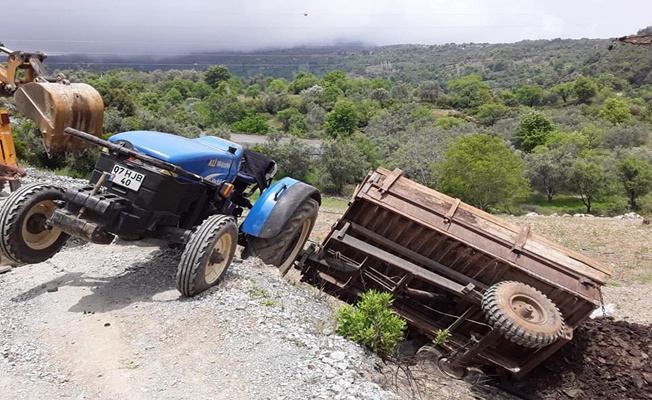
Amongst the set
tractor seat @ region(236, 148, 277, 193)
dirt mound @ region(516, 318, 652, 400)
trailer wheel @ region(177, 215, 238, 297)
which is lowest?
dirt mound @ region(516, 318, 652, 400)

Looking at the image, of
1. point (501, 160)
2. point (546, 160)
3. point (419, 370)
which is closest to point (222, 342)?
point (419, 370)

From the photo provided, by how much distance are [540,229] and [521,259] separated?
11.3 metres

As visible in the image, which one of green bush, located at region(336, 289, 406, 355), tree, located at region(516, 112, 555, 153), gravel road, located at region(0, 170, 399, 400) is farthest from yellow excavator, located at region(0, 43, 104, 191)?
tree, located at region(516, 112, 555, 153)

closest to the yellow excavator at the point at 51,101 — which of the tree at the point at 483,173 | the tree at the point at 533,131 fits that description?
the tree at the point at 483,173

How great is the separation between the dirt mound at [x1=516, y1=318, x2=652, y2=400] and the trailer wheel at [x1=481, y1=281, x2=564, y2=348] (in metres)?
1.08

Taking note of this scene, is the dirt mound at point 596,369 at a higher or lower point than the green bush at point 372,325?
lower

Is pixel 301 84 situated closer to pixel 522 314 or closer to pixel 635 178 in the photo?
pixel 635 178

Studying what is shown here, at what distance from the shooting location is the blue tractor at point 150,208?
17.3ft

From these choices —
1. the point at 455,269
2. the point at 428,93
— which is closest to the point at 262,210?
the point at 455,269

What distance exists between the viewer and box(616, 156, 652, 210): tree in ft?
117

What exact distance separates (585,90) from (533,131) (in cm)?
4246

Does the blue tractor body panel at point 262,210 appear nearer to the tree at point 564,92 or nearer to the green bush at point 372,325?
the green bush at point 372,325

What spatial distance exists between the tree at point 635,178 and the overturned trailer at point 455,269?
1344 inches

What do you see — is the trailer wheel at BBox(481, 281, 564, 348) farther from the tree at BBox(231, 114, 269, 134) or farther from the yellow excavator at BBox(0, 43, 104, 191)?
the tree at BBox(231, 114, 269, 134)
